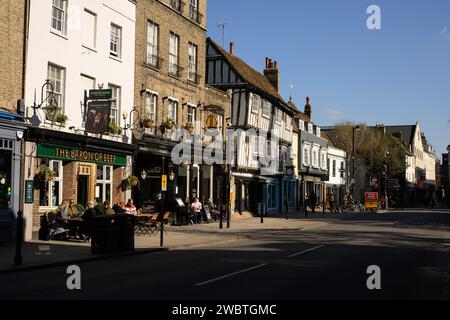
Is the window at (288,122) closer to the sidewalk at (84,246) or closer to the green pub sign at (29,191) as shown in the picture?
the sidewalk at (84,246)

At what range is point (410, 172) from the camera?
322 feet

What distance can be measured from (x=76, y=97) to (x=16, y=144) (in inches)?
168

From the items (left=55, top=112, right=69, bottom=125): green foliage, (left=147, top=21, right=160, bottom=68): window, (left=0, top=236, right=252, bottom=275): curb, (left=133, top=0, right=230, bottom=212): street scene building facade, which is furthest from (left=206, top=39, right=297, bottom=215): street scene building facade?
(left=0, top=236, right=252, bottom=275): curb

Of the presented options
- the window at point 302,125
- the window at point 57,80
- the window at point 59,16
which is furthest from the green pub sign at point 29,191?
the window at point 302,125

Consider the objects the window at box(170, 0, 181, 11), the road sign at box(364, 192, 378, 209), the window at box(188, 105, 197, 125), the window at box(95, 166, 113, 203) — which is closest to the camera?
the window at box(95, 166, 113, 203)

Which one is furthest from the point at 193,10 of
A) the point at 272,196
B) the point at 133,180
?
the point at 272,196

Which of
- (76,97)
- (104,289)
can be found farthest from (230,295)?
(76,97)

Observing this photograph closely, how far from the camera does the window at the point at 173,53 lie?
99.0 ft

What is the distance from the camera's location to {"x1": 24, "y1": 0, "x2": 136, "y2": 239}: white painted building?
20172 millimetres

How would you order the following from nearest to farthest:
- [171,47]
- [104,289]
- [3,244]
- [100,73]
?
[104,289]
[3,244]
[100,73]
[171,47]

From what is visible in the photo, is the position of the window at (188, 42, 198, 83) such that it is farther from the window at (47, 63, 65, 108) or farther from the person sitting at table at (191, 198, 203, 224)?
the window at (47, 63, 65, 108)

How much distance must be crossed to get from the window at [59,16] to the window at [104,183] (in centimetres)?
598

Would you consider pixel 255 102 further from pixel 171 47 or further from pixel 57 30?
pixel 57 30

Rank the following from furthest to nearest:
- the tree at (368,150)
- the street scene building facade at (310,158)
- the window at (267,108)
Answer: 1. the tree at (368,150)
2. the street scene building facade at (310,158)
3. the window at (267,108)
